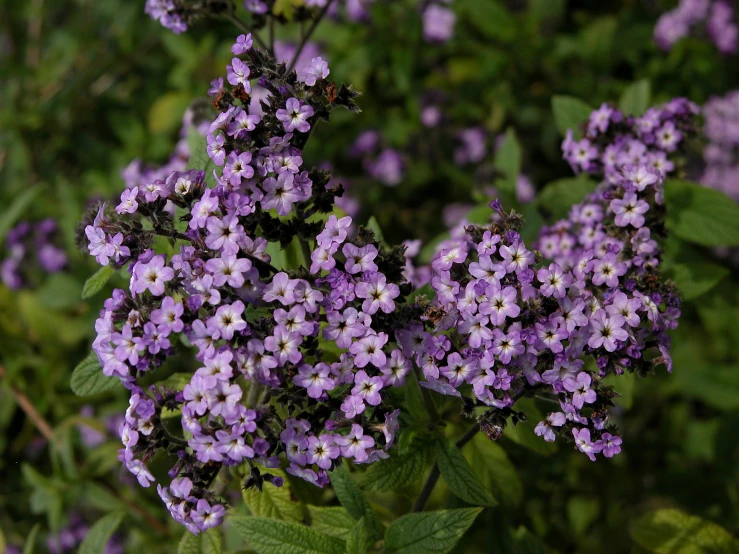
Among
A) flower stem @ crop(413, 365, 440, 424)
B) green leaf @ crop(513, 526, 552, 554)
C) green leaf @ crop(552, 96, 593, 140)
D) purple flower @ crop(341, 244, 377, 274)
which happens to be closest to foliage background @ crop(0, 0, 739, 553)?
green leaf @ crop(513, 526, 552, 554)

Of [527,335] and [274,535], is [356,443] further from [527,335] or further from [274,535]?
[527,335]

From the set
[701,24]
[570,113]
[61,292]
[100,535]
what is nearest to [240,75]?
[570,113]

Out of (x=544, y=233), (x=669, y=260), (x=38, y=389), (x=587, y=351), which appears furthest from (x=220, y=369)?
(x=38, y=389)

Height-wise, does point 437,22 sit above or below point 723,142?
above

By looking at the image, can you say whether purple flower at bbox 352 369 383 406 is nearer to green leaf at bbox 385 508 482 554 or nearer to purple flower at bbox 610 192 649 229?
green leaf at bbox 385 508 482 554

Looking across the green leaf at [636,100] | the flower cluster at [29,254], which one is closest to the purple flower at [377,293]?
the green leaf at [636,100]

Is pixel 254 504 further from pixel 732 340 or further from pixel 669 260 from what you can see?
pixel 732 340

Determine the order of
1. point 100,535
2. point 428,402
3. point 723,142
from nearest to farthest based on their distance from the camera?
point 428,402
point 100,535
point 723,142

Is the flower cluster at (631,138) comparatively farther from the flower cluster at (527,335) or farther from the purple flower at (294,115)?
the purple flower at (294,115)
